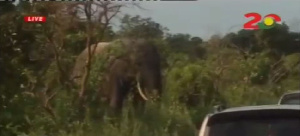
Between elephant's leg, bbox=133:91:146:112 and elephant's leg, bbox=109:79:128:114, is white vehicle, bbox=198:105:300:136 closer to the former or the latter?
elephant's leg, bbox=133:91:146:112

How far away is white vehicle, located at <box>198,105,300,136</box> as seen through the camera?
725 centimetres

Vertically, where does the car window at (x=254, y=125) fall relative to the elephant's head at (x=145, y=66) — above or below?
above

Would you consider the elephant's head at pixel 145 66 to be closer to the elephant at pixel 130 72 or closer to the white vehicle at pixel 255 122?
the elephant at pixel 130 72

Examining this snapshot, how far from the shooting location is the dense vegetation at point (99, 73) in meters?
12.7

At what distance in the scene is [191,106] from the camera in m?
21.4

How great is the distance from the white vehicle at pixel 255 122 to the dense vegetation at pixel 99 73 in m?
4.65

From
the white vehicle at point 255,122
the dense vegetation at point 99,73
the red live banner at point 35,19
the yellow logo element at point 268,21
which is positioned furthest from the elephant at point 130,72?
the white vehicle at point 255,122

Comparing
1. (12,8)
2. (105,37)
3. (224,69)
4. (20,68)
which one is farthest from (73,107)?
(224,69)

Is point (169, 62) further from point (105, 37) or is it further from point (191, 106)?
point (105, 37)

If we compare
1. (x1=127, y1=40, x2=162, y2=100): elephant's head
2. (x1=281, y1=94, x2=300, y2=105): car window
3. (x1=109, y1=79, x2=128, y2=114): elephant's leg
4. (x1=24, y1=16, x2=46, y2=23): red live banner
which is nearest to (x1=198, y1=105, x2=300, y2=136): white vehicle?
(x1=281, y1=94, x2=300, y2=105): car window

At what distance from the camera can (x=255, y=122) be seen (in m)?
7.35

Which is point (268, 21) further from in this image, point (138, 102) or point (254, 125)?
point (254, 125)

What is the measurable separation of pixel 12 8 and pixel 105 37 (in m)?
8.10

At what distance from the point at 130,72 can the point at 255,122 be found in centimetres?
1351
